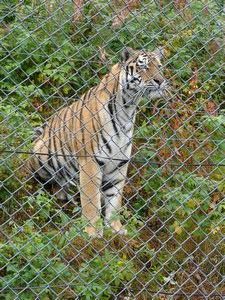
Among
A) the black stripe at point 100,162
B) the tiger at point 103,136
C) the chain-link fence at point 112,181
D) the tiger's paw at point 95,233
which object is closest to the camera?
the chain-link fence at point 112,181

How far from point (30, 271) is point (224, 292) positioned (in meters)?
1.12

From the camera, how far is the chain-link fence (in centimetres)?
356

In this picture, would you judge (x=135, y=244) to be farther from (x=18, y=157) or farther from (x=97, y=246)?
(x=18, y=157)

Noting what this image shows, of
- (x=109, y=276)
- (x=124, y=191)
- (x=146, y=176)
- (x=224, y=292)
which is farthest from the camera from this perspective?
(x=124, y=191)

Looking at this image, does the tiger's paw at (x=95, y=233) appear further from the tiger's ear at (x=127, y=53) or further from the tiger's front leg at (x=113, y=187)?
the tiger's ear at (x=127, y=53)

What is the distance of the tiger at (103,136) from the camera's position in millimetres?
4754

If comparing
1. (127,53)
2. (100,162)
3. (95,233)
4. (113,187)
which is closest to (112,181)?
(113,187)

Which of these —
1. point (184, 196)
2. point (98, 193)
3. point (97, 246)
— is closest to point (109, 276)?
point (97, 246)

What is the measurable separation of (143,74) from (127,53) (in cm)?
17

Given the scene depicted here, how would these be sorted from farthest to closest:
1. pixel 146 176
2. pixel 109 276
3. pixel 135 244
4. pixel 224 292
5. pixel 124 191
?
pixel 124 191, pixel 146 176, pixel 135 244, pixel 224 292, pixel 109 276

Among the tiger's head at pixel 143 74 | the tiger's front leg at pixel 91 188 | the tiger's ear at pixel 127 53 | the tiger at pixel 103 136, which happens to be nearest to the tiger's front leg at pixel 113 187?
the tiger at pixel 103 136

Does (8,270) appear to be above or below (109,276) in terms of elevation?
above

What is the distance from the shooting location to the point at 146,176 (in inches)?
193

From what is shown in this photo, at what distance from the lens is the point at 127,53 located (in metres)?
4.70
